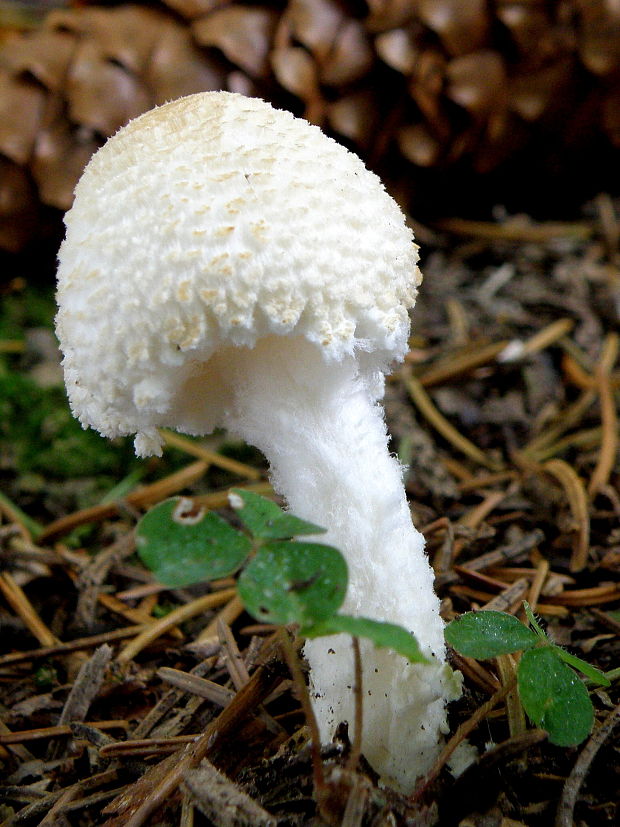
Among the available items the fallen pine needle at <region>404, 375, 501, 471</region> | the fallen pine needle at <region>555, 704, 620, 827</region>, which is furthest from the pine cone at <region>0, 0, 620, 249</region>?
the fallen pine needle at <region>555, 704, 620, 827</region>

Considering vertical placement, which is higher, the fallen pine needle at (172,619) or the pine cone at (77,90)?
the pine cone at (77,90)

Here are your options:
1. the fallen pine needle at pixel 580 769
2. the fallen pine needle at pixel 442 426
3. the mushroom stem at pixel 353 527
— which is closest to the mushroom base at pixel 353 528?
the mushroom stem at pixel 353 527

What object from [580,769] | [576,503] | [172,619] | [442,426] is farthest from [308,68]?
[580,769]

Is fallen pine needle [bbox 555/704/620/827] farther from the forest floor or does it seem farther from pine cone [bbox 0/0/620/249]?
pine cone [bbox 0/0/620/249]

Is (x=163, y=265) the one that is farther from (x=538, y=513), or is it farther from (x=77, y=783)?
(x=538, y=513)

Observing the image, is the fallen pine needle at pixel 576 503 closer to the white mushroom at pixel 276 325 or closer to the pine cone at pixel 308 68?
the white mushroom at pixel 276 325

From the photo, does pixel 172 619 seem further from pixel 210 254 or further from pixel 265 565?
pixel 210 254
